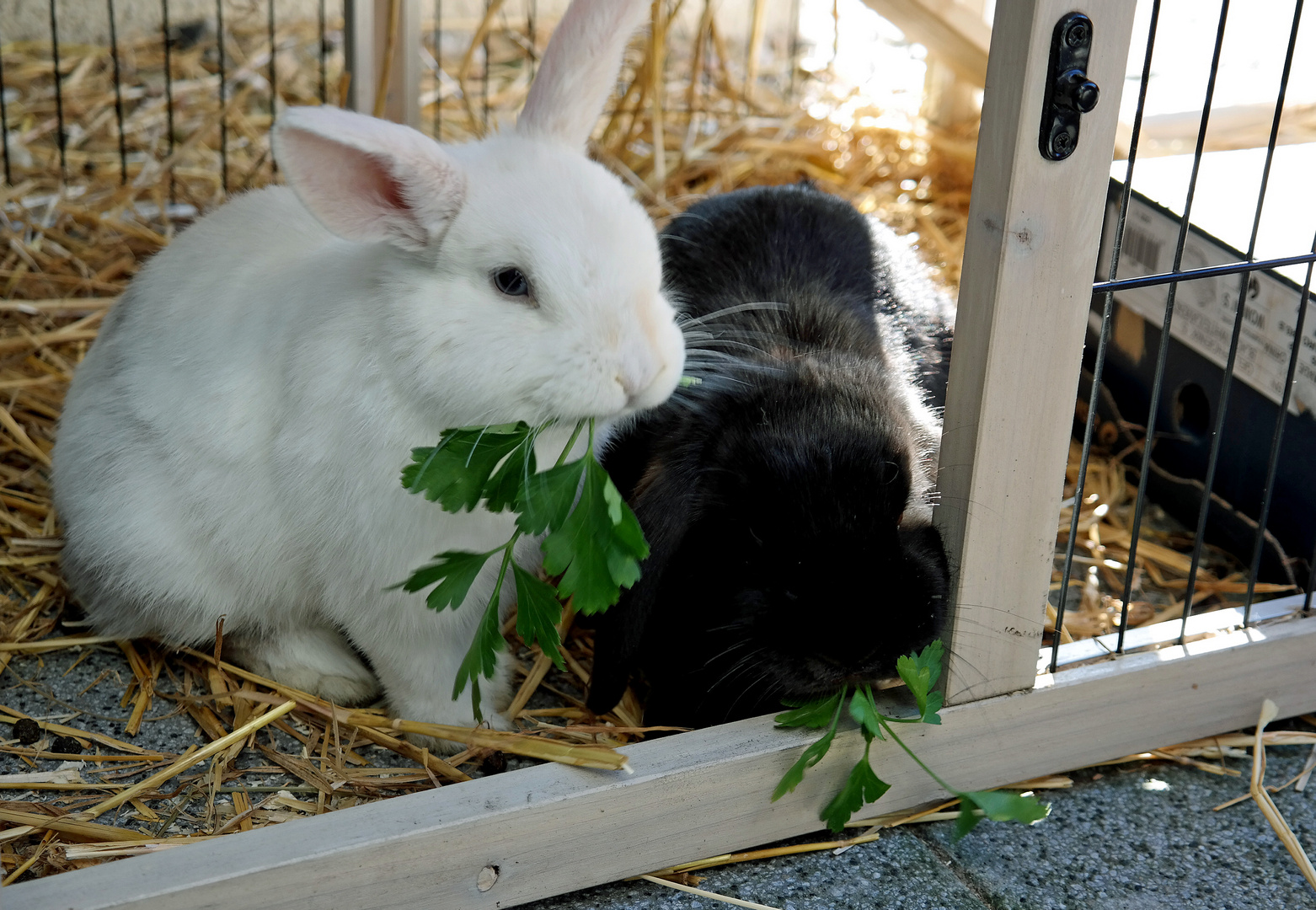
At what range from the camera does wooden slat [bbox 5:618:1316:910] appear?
156 cm

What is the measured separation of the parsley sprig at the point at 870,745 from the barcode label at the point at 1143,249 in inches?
58.2

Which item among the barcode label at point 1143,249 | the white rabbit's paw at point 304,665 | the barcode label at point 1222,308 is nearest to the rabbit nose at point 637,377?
the white rabbit's paw at point 304,665

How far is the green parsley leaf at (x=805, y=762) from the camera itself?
179 cm

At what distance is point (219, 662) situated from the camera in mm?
2156

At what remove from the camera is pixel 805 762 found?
5.91 feet

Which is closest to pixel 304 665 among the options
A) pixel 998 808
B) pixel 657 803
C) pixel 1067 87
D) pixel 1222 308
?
pixel 657 803

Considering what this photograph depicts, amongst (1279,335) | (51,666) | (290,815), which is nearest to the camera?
(290,815)

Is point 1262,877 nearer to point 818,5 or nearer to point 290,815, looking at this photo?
point 290,815

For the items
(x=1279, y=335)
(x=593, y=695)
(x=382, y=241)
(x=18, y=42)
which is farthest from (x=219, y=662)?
(x=18, y=42)

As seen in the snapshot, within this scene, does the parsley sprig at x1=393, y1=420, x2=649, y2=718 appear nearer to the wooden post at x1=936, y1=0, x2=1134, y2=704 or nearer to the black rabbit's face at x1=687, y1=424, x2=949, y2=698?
the black rabbit's face at x1=687, y1=424, x2=949, y2=698

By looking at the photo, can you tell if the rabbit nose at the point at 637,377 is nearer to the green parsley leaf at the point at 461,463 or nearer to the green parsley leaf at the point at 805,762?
the green parsley leaf at the point at 461,463

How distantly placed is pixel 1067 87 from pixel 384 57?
6.94 feet

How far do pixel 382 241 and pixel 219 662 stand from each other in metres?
0.84

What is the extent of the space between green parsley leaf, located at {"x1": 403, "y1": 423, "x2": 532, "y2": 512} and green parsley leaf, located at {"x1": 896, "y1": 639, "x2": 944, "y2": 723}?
64cm
